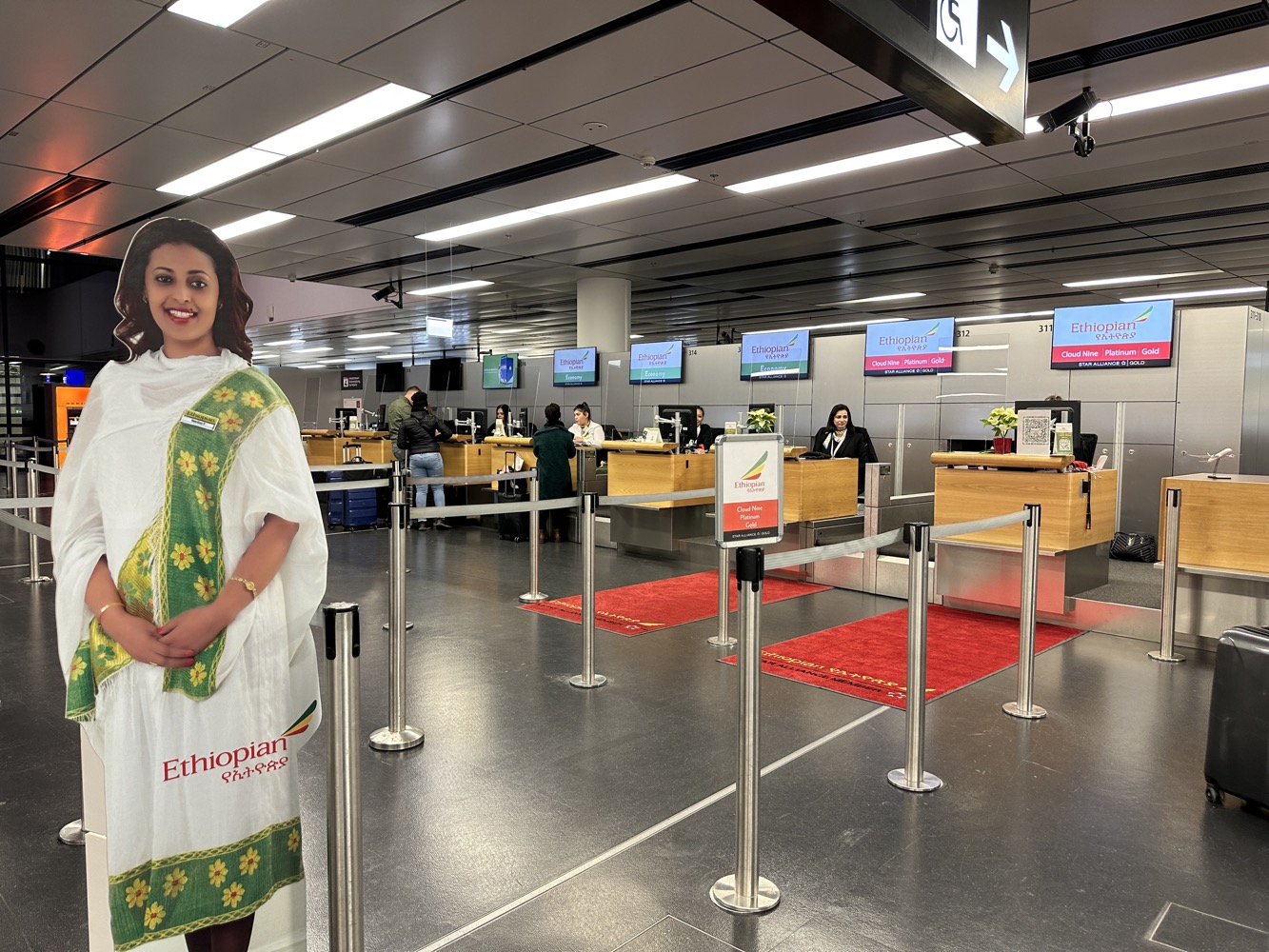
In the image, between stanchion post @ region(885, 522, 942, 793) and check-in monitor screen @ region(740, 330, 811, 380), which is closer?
stanchion post @ region(885, 522, 942, 793)

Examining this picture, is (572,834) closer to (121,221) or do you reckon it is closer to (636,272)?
(121,221)

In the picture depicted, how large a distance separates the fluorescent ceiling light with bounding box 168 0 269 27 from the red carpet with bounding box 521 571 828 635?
4090 mm

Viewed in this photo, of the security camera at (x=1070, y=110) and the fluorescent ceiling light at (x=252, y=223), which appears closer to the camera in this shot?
the security camera at (x=1070, y=110)

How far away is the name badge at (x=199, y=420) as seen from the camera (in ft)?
4.97

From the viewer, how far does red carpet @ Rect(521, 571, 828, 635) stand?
19.3 ft

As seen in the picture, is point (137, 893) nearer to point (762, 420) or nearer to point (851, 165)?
point (762, 420)

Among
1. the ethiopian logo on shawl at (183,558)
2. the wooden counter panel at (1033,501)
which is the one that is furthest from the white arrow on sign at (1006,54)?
the wooden counter panel at (1033,501)

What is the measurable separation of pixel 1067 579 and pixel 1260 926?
12.4 feet

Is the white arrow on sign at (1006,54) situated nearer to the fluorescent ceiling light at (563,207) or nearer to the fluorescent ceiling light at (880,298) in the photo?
the fluorescent ceiling light at (563,207)

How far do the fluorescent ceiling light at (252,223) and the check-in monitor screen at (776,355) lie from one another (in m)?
6.09

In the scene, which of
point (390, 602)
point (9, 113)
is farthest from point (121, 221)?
point (390, 602)

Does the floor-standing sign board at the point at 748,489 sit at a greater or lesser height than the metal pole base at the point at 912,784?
greater

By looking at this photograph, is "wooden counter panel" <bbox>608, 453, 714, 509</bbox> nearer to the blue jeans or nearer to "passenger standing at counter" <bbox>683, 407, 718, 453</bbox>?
"passenger standing at counter" <bbox>683, 407, 718, 453</bbox>

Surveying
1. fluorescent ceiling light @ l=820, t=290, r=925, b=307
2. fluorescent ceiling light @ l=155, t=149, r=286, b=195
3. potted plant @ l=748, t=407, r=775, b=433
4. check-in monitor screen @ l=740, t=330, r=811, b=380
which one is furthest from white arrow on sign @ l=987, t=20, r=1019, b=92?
fluorescent ceiling light @ l=820, t=290, r=925, b=307
